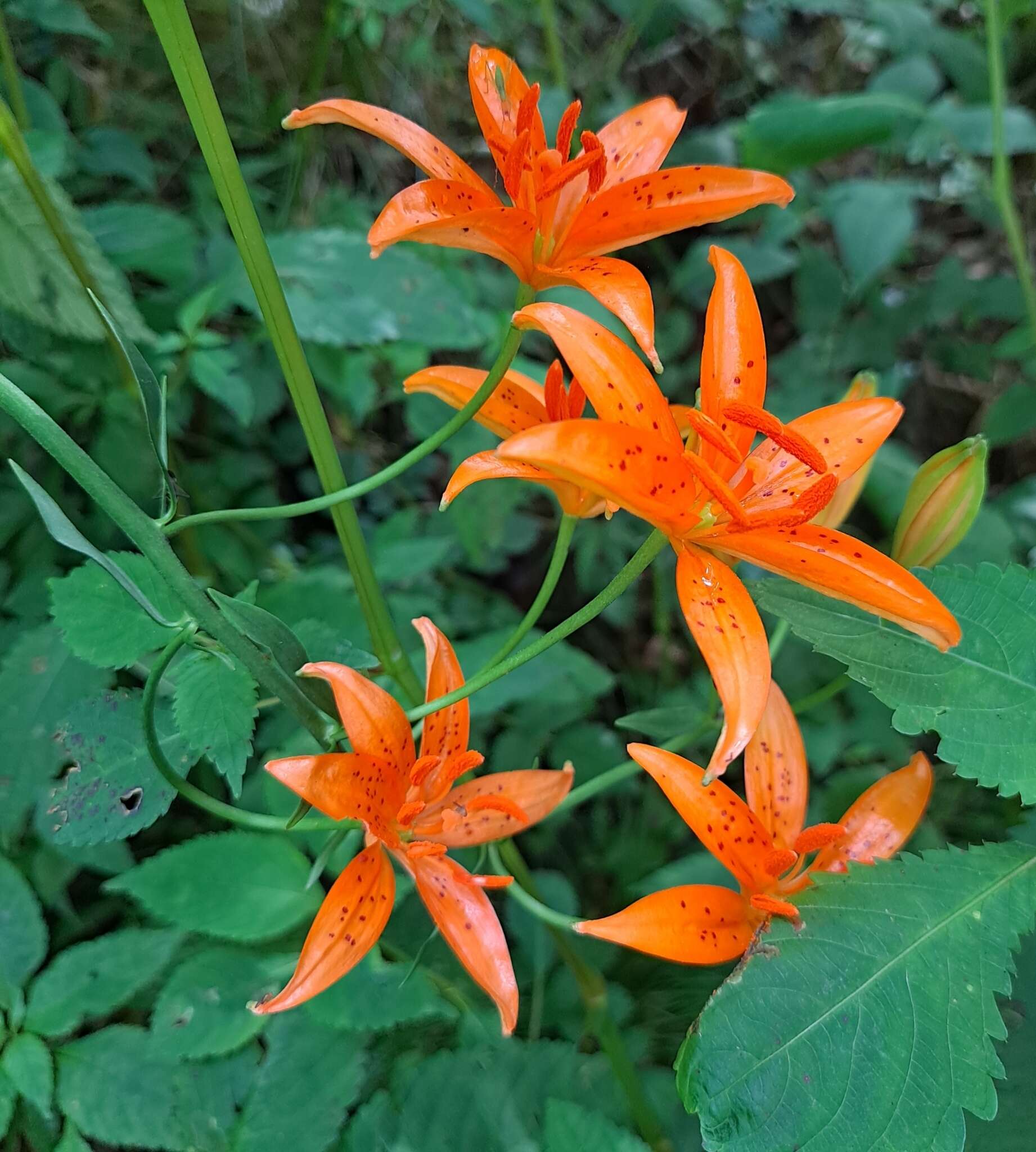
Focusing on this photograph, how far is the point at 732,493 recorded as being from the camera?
563mm

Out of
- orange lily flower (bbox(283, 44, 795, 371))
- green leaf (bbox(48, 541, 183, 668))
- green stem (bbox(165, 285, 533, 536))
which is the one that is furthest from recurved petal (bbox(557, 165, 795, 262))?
green leaf (bbox(48, 541, 183, 668))

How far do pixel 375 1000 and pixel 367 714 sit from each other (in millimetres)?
374

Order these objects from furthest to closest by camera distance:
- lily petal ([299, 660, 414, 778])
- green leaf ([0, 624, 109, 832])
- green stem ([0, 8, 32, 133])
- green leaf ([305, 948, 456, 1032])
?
1. green stem ([0, 8, 32, 133])
2. green leaf ([0, 624, 109, 832])
3. green leaf ([305, 948, 456, 1032])
4. lily petal ([299, 660, 414, 778])

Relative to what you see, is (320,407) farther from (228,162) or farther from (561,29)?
(561,29)

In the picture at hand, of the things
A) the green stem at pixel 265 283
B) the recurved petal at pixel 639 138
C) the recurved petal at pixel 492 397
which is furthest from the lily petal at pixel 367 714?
the recurved petal at pixel 639 138

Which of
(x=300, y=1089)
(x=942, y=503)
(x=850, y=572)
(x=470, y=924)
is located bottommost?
(x=300, y=1089)

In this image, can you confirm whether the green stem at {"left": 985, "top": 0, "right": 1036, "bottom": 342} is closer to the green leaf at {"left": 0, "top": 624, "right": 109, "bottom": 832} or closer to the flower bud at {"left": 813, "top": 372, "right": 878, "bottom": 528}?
the flower bud at {"left": 813, "top": 372, "right": 878, "bottom": 528}

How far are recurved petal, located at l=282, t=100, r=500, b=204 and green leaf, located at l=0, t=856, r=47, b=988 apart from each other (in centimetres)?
77

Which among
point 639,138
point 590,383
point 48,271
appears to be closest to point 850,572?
point 590,383

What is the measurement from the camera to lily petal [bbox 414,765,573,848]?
0.67 metres

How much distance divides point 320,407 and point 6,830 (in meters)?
0.62

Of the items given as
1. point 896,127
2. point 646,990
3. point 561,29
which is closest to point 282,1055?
point 646,990

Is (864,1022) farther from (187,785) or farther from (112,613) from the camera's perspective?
(112,613)

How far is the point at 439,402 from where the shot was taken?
50.9 inches
